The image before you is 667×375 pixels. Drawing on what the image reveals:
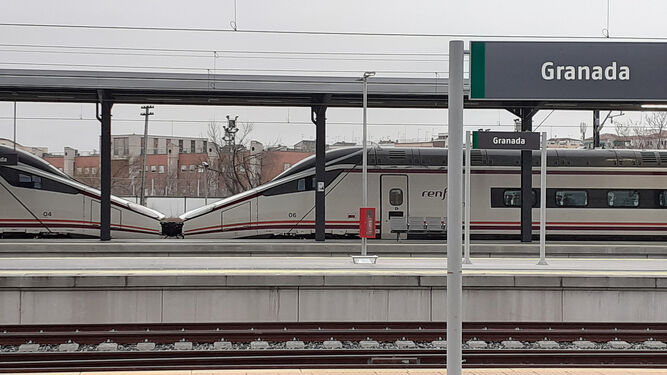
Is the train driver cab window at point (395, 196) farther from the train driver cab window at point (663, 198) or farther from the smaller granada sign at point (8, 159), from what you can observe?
the smaller granada sign at point (8, 159)

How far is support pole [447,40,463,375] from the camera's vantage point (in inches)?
174

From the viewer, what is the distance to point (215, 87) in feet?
65.0

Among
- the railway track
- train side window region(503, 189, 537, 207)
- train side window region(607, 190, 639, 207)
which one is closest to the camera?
the railway track

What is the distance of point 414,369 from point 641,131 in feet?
181

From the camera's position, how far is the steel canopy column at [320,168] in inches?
850

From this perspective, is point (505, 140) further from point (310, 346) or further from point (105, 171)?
point (105, 171)

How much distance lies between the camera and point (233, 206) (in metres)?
23.8

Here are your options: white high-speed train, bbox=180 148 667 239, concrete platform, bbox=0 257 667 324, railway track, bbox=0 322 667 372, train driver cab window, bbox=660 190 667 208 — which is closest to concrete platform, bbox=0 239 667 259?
white high-speed train, bbox=180 148 667 239

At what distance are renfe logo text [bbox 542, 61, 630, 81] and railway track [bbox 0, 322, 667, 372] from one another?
556cm

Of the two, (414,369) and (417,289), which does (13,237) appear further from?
(414,369)

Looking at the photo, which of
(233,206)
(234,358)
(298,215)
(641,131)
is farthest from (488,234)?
(641,131)

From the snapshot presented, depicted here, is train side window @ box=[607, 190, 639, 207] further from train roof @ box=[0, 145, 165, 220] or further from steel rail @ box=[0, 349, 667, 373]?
train roof @ box=[0, 145, 165, 220]

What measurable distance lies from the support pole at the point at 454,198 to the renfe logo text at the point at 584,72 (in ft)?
2.25

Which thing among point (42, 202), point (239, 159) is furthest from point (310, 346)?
point (239, 159)
